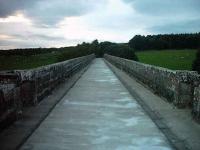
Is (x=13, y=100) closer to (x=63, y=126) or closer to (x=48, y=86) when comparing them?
(x=63, y=126)

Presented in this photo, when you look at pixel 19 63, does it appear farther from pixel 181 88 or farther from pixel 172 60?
pixel 181 88

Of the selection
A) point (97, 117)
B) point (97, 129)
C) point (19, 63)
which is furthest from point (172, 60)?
point (97, 129)

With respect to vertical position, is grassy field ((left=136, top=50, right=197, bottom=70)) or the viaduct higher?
the viaduct

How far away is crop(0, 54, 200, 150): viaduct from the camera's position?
5.86 m

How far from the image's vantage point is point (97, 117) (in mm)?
7891

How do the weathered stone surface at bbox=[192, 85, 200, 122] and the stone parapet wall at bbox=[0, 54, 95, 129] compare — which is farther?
the weathered stone surface at bbox=[192, 85, 200, 122]

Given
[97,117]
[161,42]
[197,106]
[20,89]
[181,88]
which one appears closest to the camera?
[197,106]

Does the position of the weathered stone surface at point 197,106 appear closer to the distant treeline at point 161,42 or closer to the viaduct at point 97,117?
the viaduct at point 97,117

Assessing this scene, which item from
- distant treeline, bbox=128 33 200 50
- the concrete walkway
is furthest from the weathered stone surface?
distant treeline, bbox=128 33 200 50

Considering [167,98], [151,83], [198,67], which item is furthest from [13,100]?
[198,67]

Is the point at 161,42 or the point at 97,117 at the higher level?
the point at 161,42

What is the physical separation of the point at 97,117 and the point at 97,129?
116 cm

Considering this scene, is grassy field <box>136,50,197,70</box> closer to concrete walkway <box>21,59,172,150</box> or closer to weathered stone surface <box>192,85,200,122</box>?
concrete walkway <box>21,59,172,150</box>

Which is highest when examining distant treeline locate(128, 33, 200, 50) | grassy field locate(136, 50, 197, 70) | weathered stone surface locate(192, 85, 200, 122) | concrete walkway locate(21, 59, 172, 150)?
distant treeline locate(128, 33, 200, 50)
